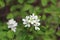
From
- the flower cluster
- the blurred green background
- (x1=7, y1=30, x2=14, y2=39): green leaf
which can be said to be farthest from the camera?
the blurred green background

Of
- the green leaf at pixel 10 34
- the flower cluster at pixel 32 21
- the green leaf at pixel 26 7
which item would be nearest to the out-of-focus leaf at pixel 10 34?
the green leaf at pixel 10 34

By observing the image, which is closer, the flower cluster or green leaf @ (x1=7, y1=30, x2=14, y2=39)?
green leaf @ (x1=7, y1=30, x2=14, y2=39)

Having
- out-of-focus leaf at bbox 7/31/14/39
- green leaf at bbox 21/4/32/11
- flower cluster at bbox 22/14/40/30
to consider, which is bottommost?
out-of-focus leaf at bbox 7/31/14/39

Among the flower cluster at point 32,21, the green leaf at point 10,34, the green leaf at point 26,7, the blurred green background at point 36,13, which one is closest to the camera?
the green leaf at point 10,34

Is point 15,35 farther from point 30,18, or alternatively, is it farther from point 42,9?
point 42,9

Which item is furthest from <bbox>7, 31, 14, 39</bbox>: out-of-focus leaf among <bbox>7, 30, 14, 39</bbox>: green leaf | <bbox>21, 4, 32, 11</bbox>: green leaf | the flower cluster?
<bbox>21, 4, 32, 11</bbox>: green leaf

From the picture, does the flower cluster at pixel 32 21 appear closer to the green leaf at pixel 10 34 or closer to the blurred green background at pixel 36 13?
the blurred green background at pixel 36 13

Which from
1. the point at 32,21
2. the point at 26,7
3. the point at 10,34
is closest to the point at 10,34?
the point at 10,34

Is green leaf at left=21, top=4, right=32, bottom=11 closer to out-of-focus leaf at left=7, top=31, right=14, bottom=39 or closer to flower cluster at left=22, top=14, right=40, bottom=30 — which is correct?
flower cluster at left=22, top=14, right=40, bottom=30

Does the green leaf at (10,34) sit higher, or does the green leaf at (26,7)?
the green leaf at (26,7)

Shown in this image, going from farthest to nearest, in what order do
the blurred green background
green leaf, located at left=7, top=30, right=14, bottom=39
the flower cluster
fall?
the blurred green background
the flower cluster
green leaf, located at left=7, top=30, right=14, bottom=39

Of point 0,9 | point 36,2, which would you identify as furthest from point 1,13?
point 36,2
